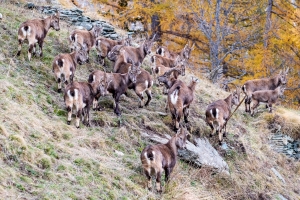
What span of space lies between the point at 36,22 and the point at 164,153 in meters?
6.18

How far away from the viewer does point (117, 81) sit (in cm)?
1220

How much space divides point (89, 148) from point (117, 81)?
279 centimetres

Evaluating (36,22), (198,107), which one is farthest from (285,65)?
(36,22)

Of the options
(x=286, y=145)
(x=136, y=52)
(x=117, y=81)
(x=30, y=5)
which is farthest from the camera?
(x=30, y=5)

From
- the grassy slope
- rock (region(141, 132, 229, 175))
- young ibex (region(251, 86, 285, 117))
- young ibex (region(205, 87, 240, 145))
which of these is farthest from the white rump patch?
young ibex (region(251, 86, 285, 117))

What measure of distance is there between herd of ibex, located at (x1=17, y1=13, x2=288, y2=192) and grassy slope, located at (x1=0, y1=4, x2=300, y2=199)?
0.41m

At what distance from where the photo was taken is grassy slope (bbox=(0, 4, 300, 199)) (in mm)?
7980

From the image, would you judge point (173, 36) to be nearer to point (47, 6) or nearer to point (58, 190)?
point (47, 6)

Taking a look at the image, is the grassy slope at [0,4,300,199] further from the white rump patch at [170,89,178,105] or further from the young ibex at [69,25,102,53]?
the white rump patch at [170,89,178,105]

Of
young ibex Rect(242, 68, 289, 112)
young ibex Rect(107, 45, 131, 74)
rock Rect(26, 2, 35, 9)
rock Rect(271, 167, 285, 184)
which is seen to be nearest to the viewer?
young ibex Rect(107, 45, 131, 74)

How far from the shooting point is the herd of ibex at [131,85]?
10.1 meters

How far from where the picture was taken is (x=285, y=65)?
74.1 feet

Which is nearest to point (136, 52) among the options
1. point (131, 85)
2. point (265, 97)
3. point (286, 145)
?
point (131, 85)

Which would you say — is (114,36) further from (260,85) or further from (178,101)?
(178,101)
